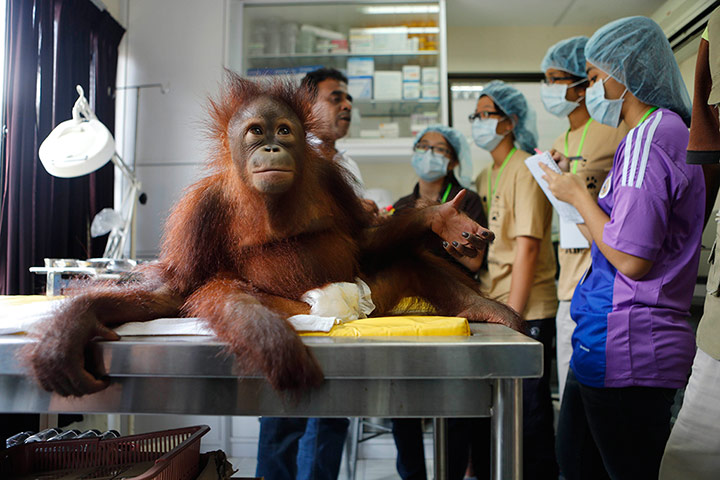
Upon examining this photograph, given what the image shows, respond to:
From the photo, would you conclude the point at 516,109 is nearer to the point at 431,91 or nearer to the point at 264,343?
the point at 431,91

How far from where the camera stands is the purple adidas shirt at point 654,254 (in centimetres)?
145

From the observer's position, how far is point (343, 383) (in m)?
0.88

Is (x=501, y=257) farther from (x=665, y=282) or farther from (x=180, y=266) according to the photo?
(x=180, y=266)

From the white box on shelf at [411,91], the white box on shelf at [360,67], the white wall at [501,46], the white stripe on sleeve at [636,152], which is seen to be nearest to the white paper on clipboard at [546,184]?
the white stripe on sleeve at [636,152]

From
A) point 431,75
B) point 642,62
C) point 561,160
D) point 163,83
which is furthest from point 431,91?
point 642,62

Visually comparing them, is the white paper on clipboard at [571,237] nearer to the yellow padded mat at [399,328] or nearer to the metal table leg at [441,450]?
the metal table leg at [441,450]

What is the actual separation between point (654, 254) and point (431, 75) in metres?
2.95

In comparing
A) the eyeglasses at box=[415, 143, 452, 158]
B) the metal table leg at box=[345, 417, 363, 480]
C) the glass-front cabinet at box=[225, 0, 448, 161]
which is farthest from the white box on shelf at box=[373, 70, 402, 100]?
the metal table leg at box=[345, 417, 363, 480]

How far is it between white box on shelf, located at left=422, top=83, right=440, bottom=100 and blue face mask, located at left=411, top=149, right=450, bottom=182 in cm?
129

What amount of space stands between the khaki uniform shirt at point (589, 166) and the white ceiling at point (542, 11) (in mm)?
2322

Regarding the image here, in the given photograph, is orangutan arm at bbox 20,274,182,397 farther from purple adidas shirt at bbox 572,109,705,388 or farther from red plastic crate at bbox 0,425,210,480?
purple adidas shirt at bbox 572,109,705,388

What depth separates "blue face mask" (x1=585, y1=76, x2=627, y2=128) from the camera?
183cm

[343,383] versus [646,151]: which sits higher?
[646,151]

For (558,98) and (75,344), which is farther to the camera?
(558,98)
